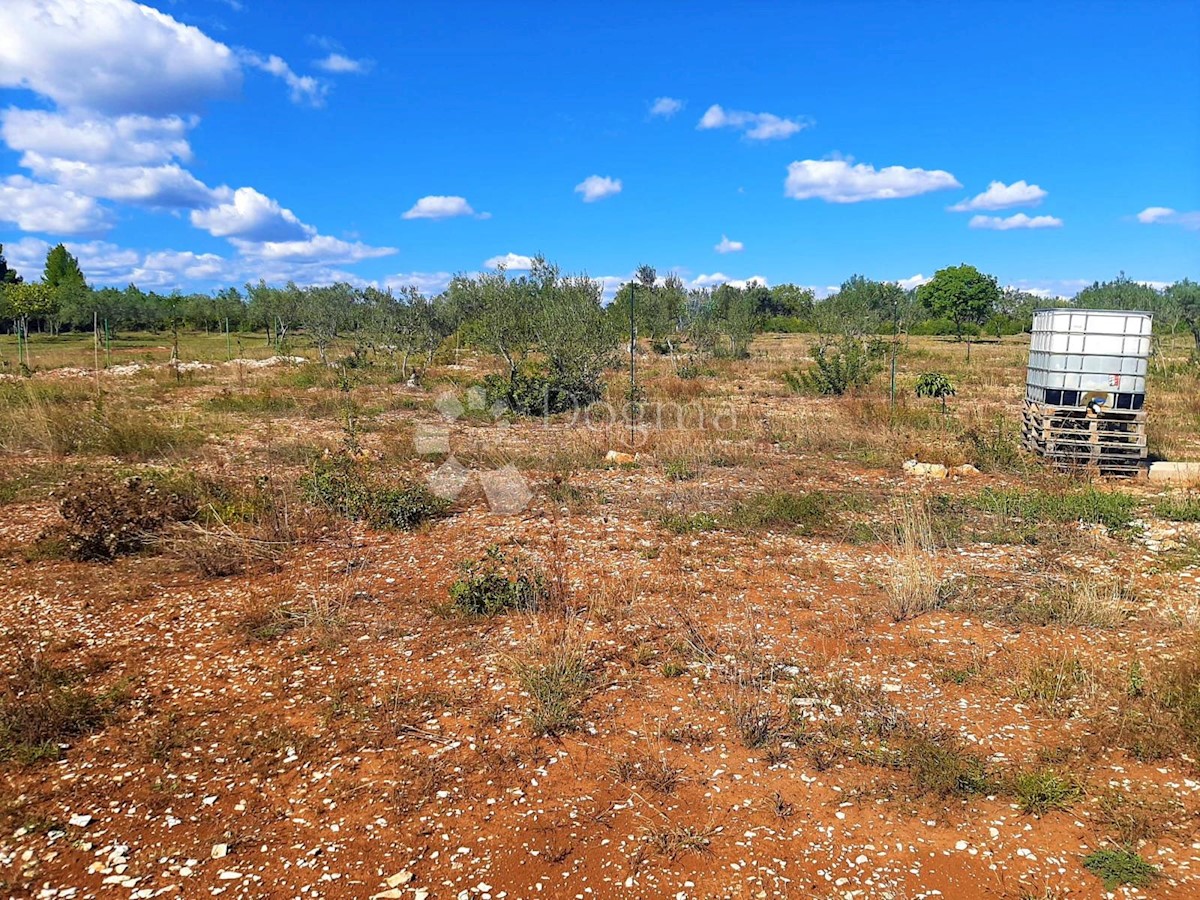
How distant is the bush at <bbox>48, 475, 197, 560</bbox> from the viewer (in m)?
6.34

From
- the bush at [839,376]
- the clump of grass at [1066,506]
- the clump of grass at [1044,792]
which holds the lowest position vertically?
the clump of grass at [1044,792]

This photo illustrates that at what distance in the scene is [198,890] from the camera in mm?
2738

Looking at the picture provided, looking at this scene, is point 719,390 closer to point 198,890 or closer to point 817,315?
point 817,315

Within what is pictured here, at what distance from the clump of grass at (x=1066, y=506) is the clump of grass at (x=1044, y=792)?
4.84 metres

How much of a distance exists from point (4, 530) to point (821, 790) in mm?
8006

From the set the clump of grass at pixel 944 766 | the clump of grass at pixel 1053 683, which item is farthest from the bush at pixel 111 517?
the clump of grass at pixel 1053 683

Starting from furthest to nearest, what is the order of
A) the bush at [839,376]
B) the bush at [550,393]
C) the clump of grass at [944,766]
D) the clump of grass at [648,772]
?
the bush at [839,376] < the bush at [550,393] < the clump of grass at [648,772] < the clump of grass at [944,766]

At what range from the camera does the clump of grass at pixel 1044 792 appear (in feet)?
10.3

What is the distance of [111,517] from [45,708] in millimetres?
3175

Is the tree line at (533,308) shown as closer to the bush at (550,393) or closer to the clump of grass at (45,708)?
the bush at (550,393)

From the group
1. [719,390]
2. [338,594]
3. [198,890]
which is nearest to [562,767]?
[198,890]

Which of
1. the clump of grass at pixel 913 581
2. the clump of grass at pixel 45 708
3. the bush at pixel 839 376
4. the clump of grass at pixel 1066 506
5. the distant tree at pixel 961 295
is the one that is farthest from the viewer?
the distant tree at pixel 961 295

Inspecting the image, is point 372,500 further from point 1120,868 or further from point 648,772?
point 1120,868

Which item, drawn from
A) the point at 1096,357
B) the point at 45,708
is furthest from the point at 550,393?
the point at 45,708
